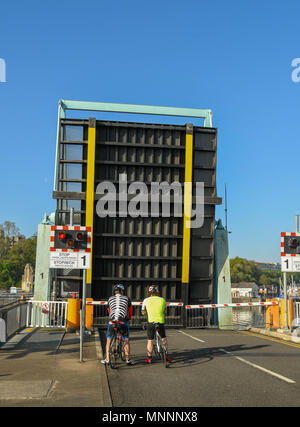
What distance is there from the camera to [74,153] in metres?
17.9

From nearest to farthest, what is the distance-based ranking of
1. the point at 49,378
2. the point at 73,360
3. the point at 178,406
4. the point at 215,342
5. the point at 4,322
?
the point at 178,406 → the point at 49,378 → the point at 73,360 → the point at 4,322 → the point at 215,342

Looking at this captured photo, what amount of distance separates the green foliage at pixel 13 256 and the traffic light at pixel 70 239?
393ft

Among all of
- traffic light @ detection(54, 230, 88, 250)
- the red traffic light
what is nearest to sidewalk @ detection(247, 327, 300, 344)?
the red traffic light

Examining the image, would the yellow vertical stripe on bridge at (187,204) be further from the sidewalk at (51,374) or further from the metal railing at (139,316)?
the sidewalk at (51,374)

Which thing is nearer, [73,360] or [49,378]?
[49,378]

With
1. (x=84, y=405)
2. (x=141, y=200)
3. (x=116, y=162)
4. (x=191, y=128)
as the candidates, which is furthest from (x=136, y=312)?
(x=84, y=405)

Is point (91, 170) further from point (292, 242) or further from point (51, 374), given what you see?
point (51, 374)

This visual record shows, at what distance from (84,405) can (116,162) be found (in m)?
12.1

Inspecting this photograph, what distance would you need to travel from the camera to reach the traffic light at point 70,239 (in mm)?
11069

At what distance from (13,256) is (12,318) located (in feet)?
387

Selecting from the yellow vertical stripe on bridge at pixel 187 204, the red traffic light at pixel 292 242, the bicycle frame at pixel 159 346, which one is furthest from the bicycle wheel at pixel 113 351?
the yellow vertical stripe on bridge at pixel 187 204

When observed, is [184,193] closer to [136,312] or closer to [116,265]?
[116,265]

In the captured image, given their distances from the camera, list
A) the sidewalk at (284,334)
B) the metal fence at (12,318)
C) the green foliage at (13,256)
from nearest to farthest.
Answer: the metal fence at (12,318), the sidewalk at (284,334), the green foliage at (13,256)

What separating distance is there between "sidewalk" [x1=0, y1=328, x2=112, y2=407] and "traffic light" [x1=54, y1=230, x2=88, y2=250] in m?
2.53
